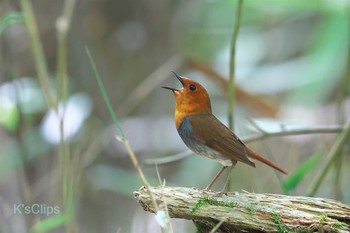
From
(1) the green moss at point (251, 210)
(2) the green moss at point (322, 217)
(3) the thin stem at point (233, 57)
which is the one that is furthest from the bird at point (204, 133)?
(2) the green moss at point (322, 217)

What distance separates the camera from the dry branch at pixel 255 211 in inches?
85.0

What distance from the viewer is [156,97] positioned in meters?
6.46

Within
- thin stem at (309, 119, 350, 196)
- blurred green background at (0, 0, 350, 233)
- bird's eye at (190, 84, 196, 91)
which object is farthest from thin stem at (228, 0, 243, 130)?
thin stem at (309, 119, 350, 196)

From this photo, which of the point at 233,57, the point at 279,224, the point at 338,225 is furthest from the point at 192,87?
the point at 338,225

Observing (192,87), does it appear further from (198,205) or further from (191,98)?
(198,205)

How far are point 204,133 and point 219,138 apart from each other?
7 centimetres

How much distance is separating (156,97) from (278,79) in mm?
1599

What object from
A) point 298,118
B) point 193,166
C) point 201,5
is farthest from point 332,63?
point 201,5

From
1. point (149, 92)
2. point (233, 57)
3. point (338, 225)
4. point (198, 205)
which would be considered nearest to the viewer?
point (338, 225)

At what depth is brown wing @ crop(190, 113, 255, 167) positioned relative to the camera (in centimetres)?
265

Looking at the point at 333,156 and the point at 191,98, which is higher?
the point at 191,98

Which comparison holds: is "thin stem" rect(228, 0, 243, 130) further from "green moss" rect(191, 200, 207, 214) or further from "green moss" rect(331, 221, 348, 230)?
"green moss" rect(331, 221, 348, 230)

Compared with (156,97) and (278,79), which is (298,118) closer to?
(278,79)

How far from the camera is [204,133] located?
8.89 ft
